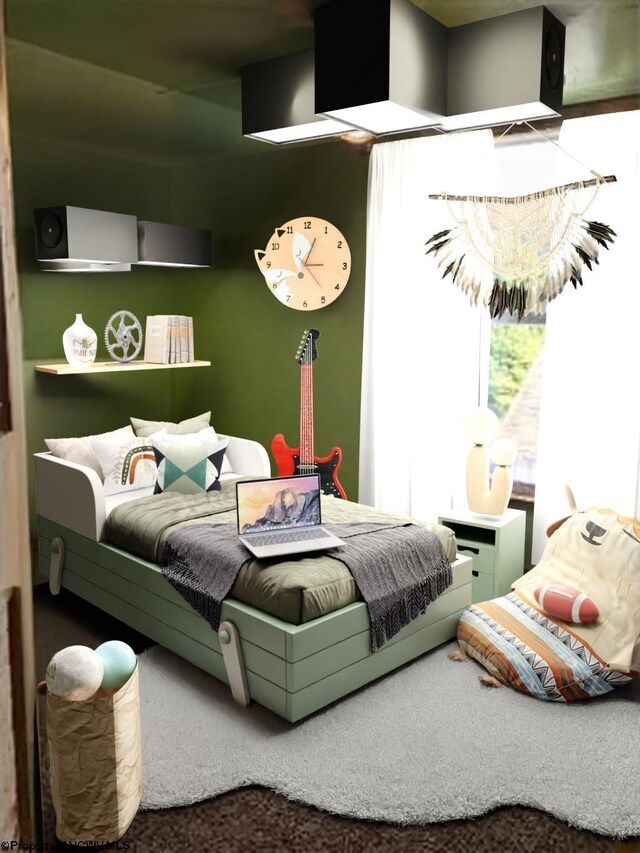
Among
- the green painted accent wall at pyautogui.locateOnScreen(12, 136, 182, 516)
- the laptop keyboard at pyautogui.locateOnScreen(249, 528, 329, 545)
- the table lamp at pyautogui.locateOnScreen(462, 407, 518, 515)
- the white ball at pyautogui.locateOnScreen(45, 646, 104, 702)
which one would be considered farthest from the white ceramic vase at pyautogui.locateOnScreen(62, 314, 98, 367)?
the white ball at pyautogui.locateOnScreen(45, 646, 104, 702)

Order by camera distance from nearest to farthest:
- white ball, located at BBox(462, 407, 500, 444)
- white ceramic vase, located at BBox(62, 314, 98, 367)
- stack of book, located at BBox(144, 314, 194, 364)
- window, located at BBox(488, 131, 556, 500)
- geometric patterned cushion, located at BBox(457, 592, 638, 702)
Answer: geometric patterned cushion, located at BBox(457, 592, 638, 702)
white ball, located at BBox(462, 407, 500, 444)
window, located at BBox(488, 131, 556, 500)
white ceramic vase, located at BBox(62, 314, 98, 367)
stack of book, located at BBox(144, 314, 194, 364)

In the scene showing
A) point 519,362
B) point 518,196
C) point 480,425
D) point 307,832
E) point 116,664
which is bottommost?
point 307,832

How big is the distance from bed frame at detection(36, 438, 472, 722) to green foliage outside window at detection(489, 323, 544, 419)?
106 centimetres

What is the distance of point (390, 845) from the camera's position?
1.99 m

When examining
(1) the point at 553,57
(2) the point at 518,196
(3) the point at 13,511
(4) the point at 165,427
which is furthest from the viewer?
(4) the point at 165,427

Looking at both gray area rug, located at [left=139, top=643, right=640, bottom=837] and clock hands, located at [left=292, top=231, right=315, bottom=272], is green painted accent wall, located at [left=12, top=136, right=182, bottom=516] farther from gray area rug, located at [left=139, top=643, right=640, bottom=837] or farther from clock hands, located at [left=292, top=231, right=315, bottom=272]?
gray area rug, located at [left=139, top=643, right=640, bottom=837]

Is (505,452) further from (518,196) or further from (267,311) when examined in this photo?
(267,311)

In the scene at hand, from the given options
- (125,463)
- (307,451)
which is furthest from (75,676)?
(307,451)

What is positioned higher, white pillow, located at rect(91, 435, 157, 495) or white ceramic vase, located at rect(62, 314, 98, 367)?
white ceramic vase, located at rect(62, 314, 98, 367)

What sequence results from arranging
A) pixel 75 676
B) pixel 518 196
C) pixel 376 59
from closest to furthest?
pixel 75 676
pixel 376 59
pixel 518 196

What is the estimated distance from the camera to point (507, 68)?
2.69 meters

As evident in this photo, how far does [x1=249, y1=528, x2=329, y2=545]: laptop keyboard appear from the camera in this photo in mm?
2825

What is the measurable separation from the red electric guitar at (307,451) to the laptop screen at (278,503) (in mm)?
934

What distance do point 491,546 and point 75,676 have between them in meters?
2.13
